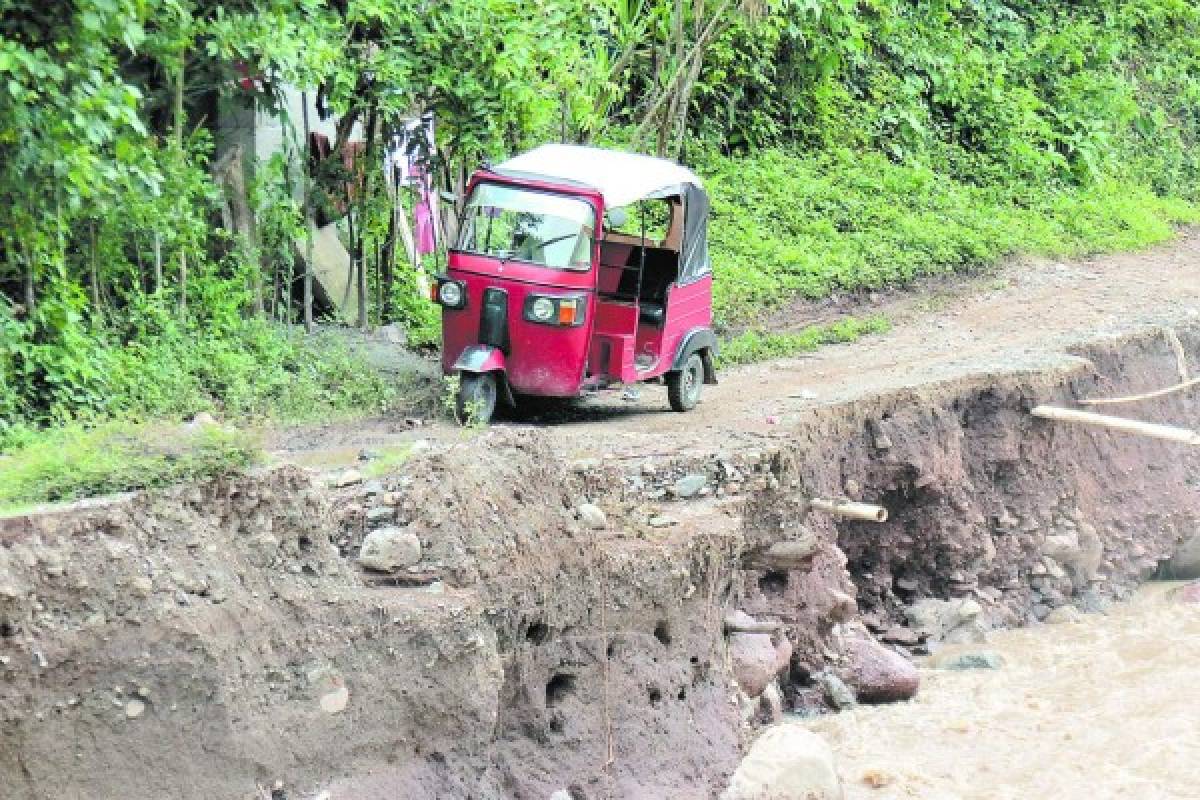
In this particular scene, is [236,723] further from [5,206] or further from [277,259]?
[277,259]

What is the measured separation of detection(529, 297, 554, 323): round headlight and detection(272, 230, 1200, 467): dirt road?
801 mm

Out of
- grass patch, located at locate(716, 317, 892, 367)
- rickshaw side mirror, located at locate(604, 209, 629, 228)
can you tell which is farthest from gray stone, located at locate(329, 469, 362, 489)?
grass patch, located at locate(716, 317, 892, 367)

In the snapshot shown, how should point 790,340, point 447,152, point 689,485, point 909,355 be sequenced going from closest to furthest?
point 689,485 → point 447,152 → point 909,355 → point 790,340

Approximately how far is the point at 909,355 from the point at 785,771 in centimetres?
688

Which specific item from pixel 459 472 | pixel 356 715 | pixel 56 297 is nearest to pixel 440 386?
pixel 56 297

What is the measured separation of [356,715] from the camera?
282 inches

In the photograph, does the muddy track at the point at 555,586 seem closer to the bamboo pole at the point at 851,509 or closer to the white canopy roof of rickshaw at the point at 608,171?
the bamboo pole at the point at 851,509

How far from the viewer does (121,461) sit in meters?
6.70

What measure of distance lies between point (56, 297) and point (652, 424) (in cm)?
419

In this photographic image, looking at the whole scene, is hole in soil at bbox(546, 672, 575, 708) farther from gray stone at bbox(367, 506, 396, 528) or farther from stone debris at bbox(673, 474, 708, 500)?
stone debris at bbox(673, 474, 708, 500)

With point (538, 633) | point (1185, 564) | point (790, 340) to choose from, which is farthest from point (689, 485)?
point (1185, 564)

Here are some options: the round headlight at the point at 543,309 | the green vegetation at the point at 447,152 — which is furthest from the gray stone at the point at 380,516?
the round headlight at the point at 543,309

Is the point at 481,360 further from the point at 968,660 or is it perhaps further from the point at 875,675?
the point at 968,660

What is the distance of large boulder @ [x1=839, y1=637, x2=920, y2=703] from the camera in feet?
35.3
